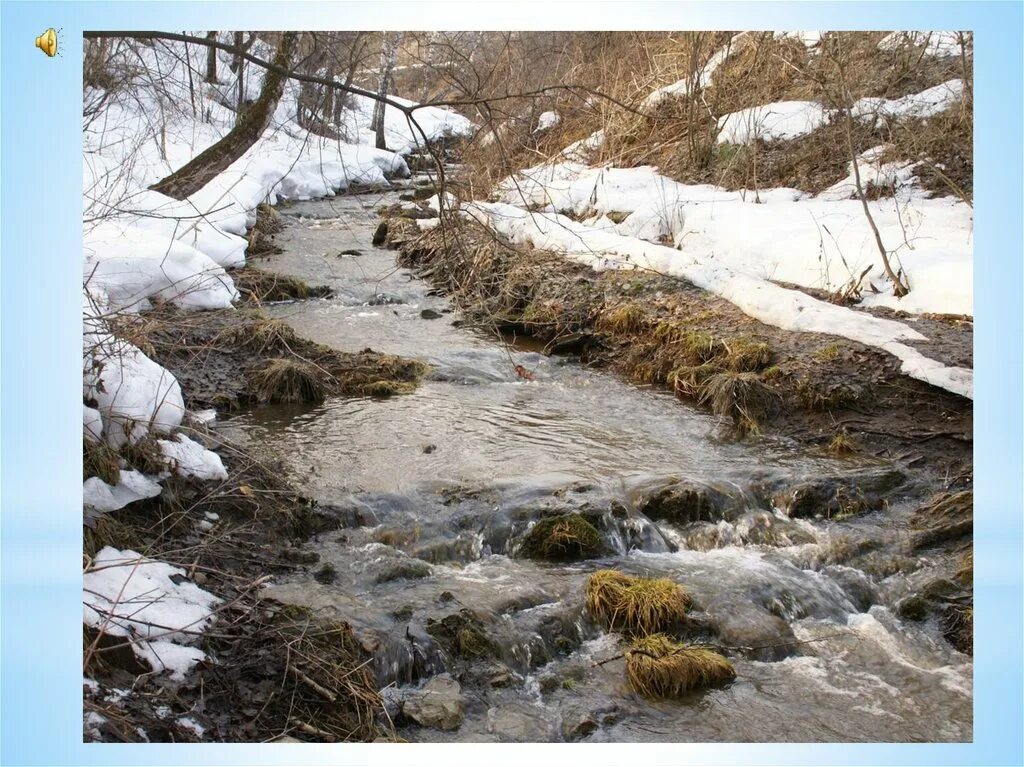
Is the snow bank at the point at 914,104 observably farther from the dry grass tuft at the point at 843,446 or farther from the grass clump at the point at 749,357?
the dry grass tuft at the point at 843,446

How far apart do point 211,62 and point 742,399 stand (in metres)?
2.60

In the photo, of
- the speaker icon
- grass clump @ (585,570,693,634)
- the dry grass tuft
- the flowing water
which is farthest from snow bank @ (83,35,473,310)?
the dry grass tuft

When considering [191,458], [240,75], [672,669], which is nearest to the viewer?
[672,669]

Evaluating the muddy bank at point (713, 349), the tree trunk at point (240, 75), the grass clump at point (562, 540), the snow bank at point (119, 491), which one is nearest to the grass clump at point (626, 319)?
the muddy bank at point (713, 349)

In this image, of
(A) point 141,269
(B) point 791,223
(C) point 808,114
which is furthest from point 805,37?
(A) point 141,269

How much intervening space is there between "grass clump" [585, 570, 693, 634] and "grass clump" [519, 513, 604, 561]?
0.86 feet

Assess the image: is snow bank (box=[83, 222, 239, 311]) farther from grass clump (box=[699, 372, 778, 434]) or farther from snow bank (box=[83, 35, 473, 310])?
grass clump (box=[699, 372, 778, 434])

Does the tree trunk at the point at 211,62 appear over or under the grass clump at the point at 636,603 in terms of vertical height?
over

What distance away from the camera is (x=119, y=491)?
8.66ft

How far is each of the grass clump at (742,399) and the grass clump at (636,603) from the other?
1352mm

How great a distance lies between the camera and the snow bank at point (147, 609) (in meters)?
2.16

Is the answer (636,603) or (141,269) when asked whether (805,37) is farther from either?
(141,269)

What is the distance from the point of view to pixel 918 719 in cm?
236

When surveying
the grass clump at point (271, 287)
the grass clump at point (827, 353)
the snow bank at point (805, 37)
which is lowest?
the grass clump at point (827, 353)
